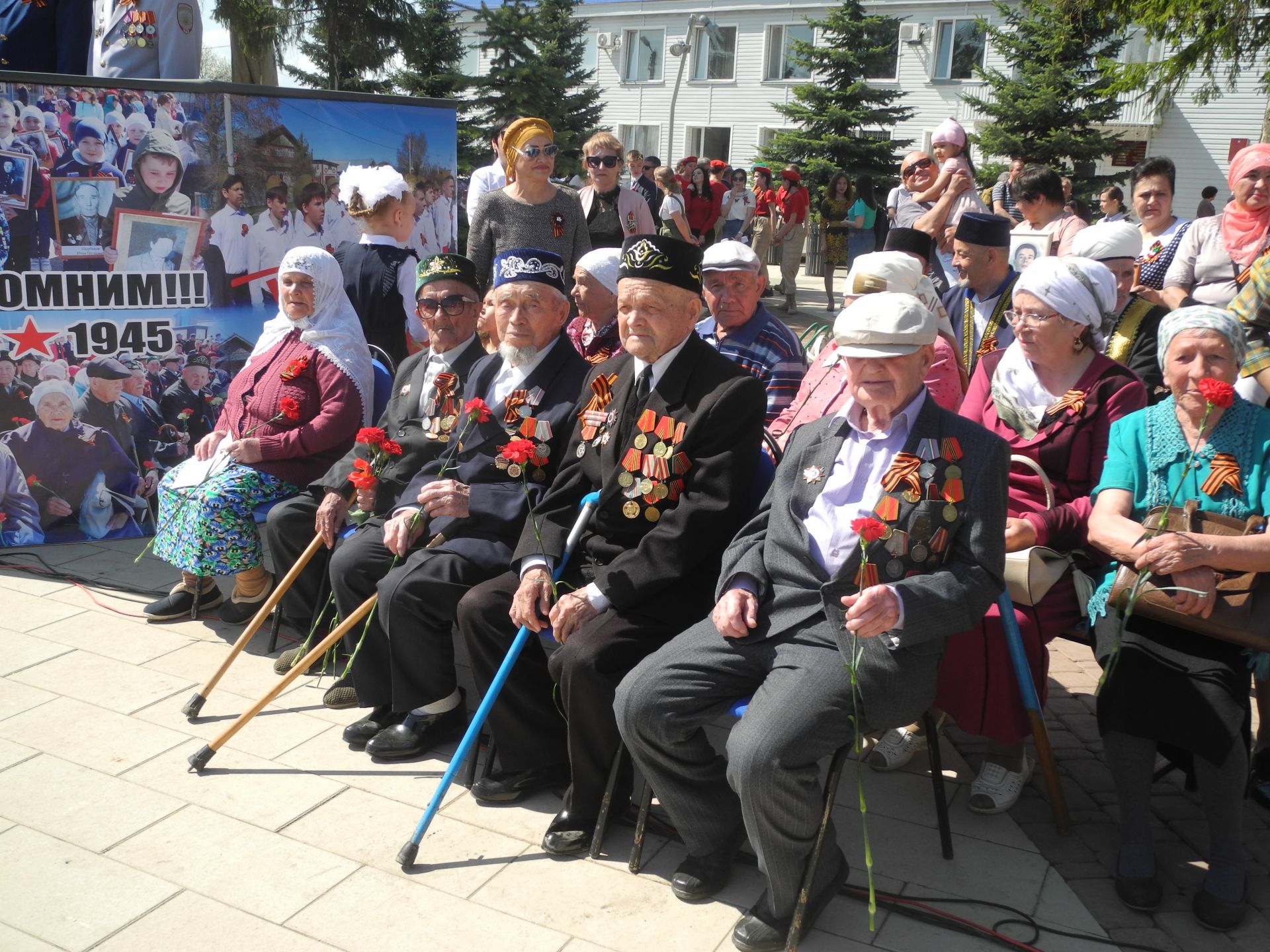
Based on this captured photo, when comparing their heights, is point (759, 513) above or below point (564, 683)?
above

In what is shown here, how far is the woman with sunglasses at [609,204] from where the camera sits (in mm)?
6809

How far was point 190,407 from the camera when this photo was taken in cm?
615

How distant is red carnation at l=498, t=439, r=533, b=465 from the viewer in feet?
12.3

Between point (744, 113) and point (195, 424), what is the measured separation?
107 ft

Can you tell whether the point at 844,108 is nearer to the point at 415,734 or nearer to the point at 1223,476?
the point at 1223,476

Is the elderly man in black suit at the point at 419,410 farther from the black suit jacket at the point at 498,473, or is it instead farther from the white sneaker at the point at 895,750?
the white sneaker at the point at 895,750

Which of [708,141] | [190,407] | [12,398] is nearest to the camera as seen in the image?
[12,398]

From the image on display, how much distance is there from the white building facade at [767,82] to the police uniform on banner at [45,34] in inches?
812

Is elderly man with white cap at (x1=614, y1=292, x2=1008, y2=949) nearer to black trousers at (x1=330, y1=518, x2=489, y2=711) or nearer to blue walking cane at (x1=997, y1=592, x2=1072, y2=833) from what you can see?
blue walking cane at (x1=997, y1=592, x2=1072, y2=833)

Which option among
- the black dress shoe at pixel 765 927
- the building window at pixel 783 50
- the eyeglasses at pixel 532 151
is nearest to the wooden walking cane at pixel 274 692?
the black dress shoe at pixel 765 927

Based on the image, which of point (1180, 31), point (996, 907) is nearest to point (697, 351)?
point (996, 907)

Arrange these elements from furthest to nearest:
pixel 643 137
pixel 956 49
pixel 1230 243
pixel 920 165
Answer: pixel 643 137 → pixel 956 49 → pixel 920 165 → pixel 1230 243

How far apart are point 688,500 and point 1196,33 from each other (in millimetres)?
15125

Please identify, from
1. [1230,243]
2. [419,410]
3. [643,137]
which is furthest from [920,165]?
[643,137]
